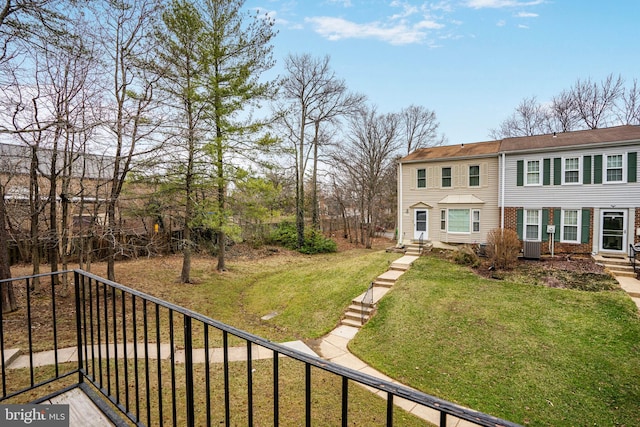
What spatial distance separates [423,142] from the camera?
28.7 metres

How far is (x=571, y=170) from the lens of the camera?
37.2 ft

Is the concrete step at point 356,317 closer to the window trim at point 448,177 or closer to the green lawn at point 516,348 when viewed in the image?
the green lawn at point 516,348

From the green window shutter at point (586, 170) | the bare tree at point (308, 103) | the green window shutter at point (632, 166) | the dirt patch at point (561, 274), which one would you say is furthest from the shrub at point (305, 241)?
the green window shutter at point (632, 166)

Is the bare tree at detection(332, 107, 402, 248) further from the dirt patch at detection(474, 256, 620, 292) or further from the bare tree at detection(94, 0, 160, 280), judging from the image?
the bare tree at detection(94, 0, 160, 280)

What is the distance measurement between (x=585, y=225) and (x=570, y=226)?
44 cm

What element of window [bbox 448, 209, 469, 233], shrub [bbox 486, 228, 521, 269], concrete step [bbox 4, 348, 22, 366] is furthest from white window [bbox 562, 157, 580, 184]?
concrete step [bbox 4, 348, 22, 366]

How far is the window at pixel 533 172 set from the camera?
11852 millimetres

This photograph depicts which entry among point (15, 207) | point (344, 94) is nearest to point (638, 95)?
point (344, 94)

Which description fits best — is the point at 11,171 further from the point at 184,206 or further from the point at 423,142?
the point at 423,142

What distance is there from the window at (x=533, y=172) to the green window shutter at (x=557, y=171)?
0.50 metres

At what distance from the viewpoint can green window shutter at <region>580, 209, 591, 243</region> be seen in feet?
36.3

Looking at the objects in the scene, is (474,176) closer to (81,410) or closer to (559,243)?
(559,243)

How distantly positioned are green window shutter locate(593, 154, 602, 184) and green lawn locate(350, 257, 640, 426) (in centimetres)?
506

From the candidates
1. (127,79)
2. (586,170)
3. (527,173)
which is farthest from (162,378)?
(586,170)
